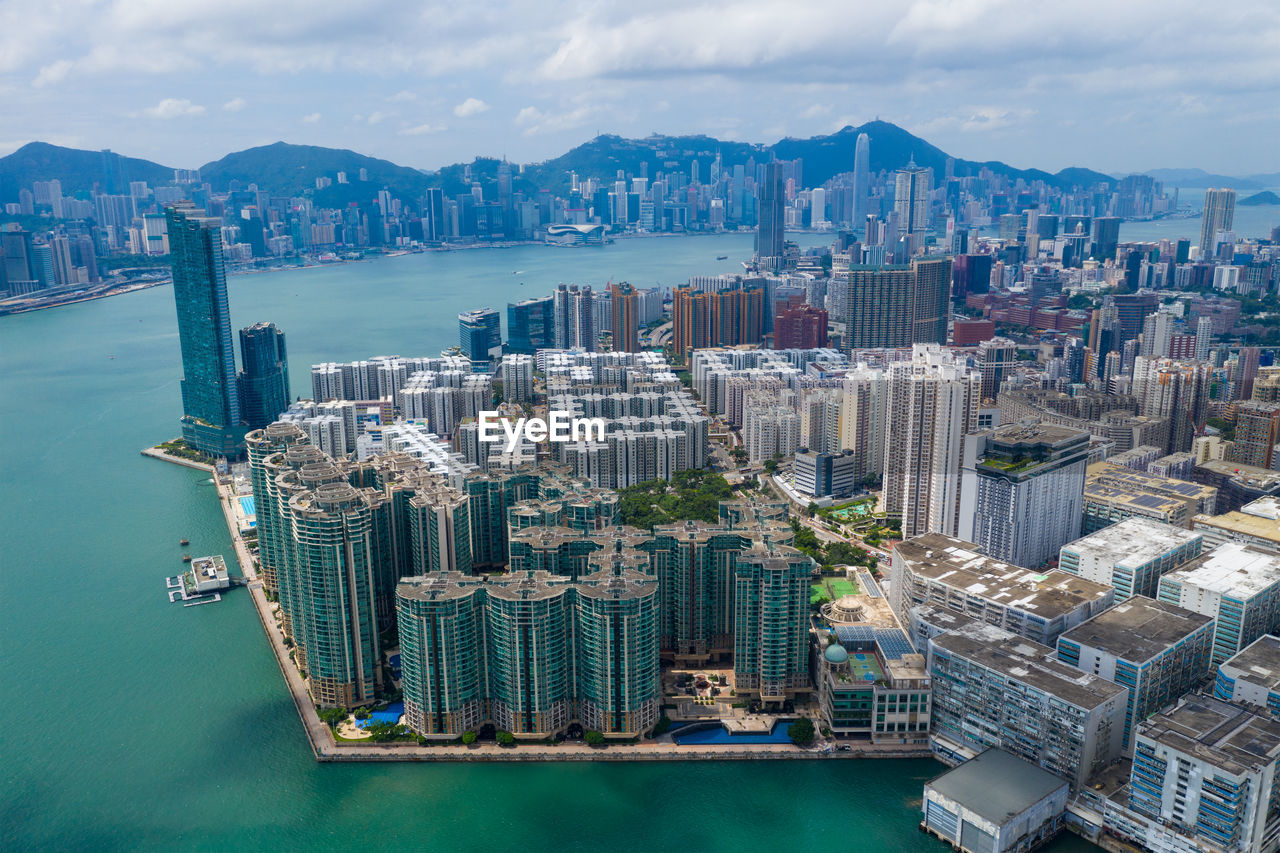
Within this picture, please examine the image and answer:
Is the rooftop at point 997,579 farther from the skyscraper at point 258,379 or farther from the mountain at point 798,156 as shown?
the mountain at point 798,156

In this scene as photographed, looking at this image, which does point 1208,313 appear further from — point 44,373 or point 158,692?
point 44,373

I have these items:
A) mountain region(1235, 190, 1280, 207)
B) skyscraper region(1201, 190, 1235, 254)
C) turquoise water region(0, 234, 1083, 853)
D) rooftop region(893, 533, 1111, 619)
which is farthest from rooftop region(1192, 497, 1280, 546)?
mountain region(1235, 190, 1280, 207)

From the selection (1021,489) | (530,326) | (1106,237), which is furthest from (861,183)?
(1021,489)

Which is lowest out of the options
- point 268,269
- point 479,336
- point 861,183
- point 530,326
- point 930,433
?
point 930,433

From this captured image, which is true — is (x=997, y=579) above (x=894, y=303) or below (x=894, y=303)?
below

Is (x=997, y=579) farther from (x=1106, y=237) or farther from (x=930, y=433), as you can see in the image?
(x=1106, y=237)

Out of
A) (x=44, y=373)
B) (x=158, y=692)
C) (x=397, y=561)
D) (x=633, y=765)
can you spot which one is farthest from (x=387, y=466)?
(x=44, y=373)

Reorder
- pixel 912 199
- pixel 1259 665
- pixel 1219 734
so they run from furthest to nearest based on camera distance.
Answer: pixel 912 199, pixel 1259 665, pixel 1219 734
